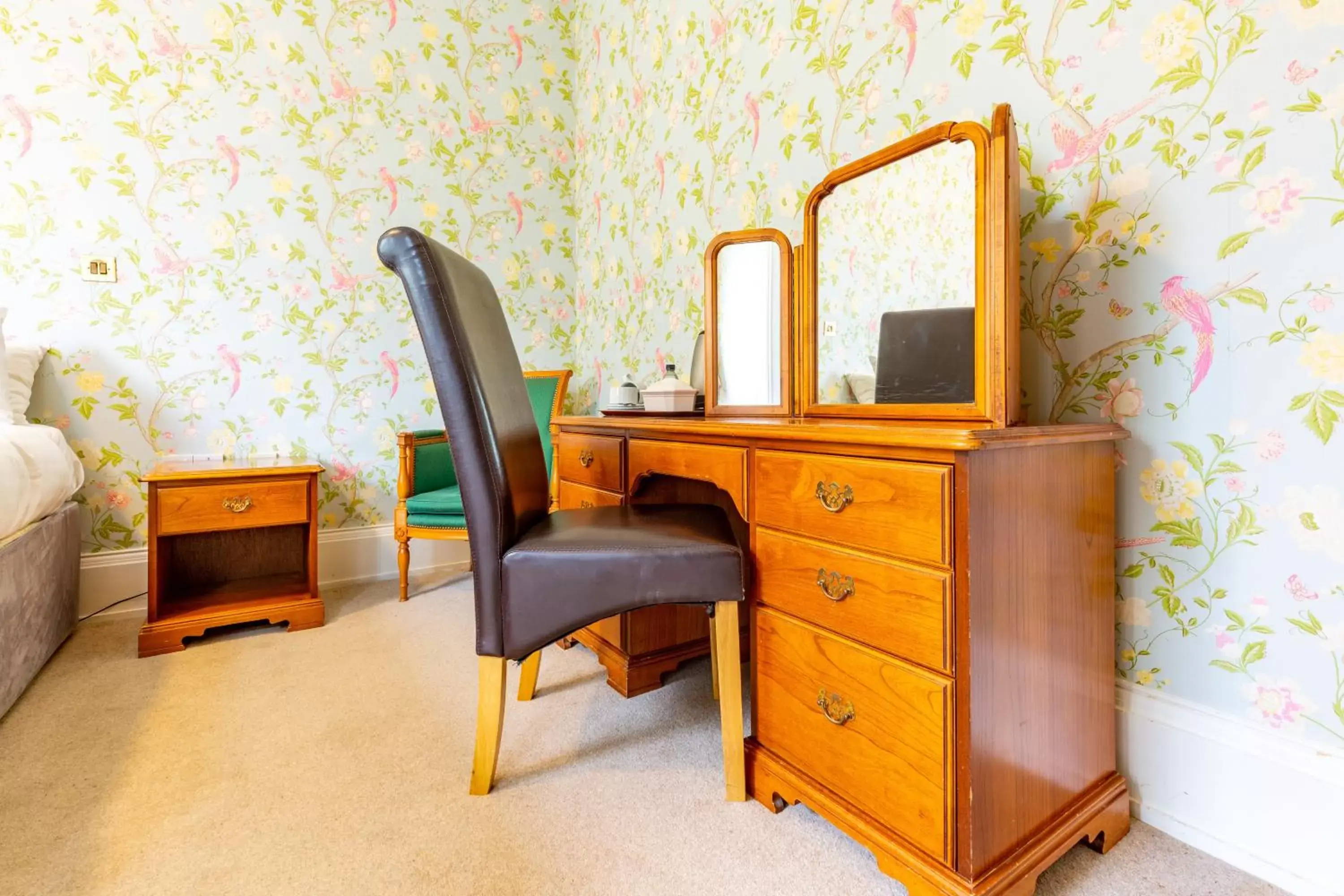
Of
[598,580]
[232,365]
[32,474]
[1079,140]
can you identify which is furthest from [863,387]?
[232,365]

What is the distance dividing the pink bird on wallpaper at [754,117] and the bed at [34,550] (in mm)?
2275

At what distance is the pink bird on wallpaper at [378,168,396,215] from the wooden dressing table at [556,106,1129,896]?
2.09 m

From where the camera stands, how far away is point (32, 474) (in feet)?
5.73

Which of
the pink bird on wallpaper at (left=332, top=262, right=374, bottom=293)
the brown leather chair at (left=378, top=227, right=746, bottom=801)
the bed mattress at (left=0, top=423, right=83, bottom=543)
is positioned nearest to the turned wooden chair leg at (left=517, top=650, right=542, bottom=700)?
the brown leather chair at (left=378, top=227, right=746, bottom=801)

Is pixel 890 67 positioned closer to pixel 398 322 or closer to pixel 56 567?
pixel 398 322

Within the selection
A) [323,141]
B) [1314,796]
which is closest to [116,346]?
[323,141]

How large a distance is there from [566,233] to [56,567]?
2.43m

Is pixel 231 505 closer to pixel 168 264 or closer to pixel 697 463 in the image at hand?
pixel 168 264

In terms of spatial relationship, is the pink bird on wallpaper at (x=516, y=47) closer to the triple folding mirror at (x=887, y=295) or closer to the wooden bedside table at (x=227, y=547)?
the triple folding mirror at (x=887, y=295)

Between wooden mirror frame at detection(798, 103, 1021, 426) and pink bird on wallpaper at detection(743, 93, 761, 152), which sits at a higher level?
pink bird on wallpaper at detection(743, 93, 761, 152)

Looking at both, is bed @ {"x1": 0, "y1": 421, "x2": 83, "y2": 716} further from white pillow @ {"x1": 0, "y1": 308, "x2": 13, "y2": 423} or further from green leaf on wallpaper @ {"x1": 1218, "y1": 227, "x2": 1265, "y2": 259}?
green leaf on wallpaper @ {"x1": 1218, "y1": 227, "x2": 1265, "y2": 259}

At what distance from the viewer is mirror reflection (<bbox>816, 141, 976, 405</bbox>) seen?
46.1 inches

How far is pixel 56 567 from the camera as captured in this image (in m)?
1.96

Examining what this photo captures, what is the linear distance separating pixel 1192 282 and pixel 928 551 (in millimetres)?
727
